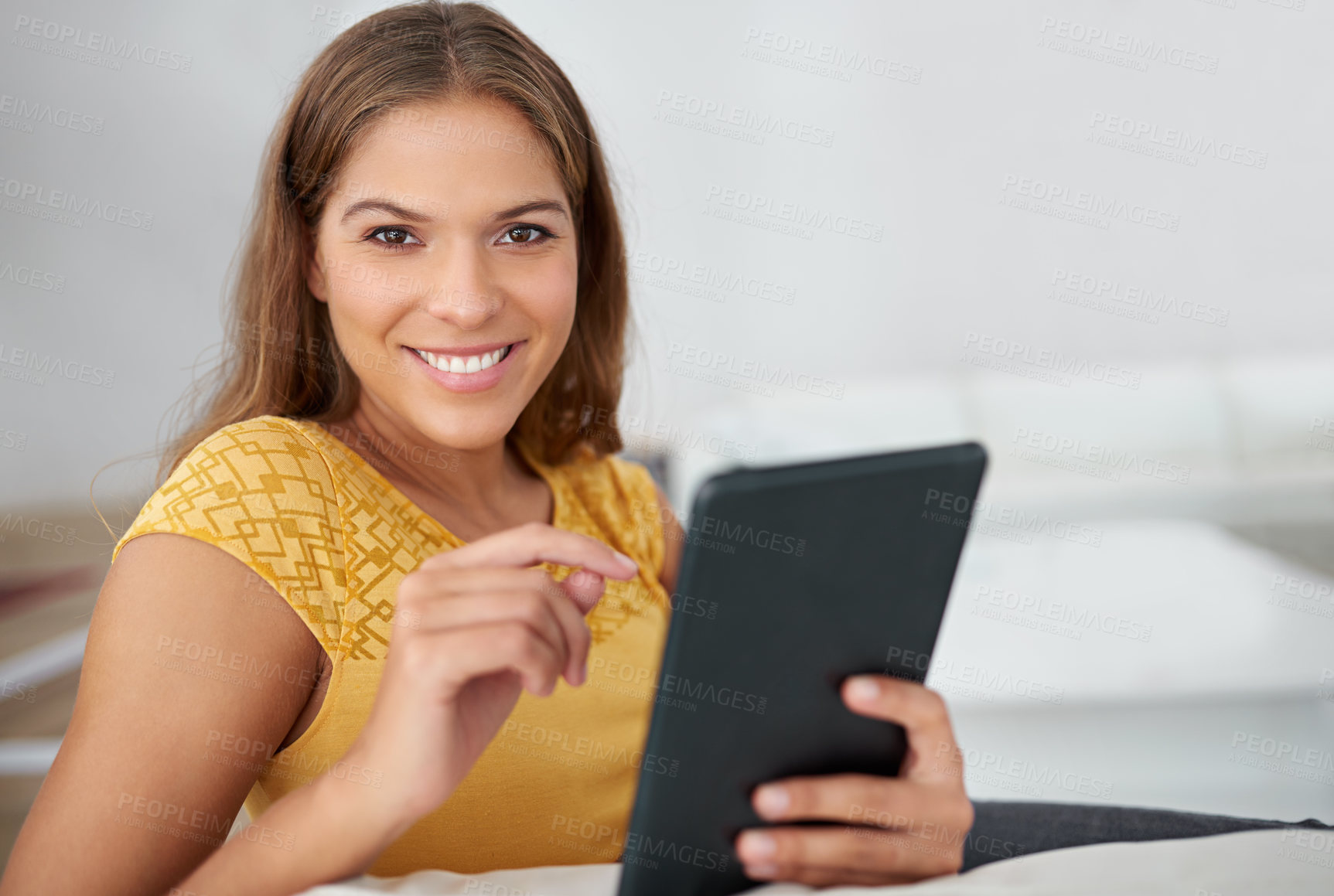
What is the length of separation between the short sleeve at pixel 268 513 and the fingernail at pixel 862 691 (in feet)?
1.45

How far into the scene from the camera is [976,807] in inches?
40.6

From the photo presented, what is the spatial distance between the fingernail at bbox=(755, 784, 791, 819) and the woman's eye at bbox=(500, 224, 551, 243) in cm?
65

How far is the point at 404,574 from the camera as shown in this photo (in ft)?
3.10

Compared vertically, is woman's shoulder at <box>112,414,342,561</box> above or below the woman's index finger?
below

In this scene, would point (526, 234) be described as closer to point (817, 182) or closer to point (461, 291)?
point (461, 291)

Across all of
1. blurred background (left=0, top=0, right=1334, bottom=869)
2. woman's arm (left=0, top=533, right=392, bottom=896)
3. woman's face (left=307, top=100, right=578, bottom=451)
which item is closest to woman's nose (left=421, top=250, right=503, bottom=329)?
woman's face (left=307, top=100, right=578, bottom=451)

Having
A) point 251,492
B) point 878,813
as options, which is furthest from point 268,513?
point 878,813

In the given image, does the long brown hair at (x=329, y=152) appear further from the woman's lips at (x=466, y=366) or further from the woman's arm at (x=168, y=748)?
the woman's arm at (x=168, y=748)

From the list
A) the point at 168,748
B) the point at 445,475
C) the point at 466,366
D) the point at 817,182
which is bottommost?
the point at 168,748

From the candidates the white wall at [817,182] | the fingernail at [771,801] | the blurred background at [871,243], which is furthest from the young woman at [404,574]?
the white wall at [817,182]

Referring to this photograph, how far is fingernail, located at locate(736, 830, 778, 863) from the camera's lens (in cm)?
65

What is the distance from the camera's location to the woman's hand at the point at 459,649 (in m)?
0.62

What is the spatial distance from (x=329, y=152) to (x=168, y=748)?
63 centimetres

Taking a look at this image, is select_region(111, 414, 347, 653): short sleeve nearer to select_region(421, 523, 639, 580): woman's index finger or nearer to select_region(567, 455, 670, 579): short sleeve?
select_region(421, 523, 639, 580): woman's index finger
